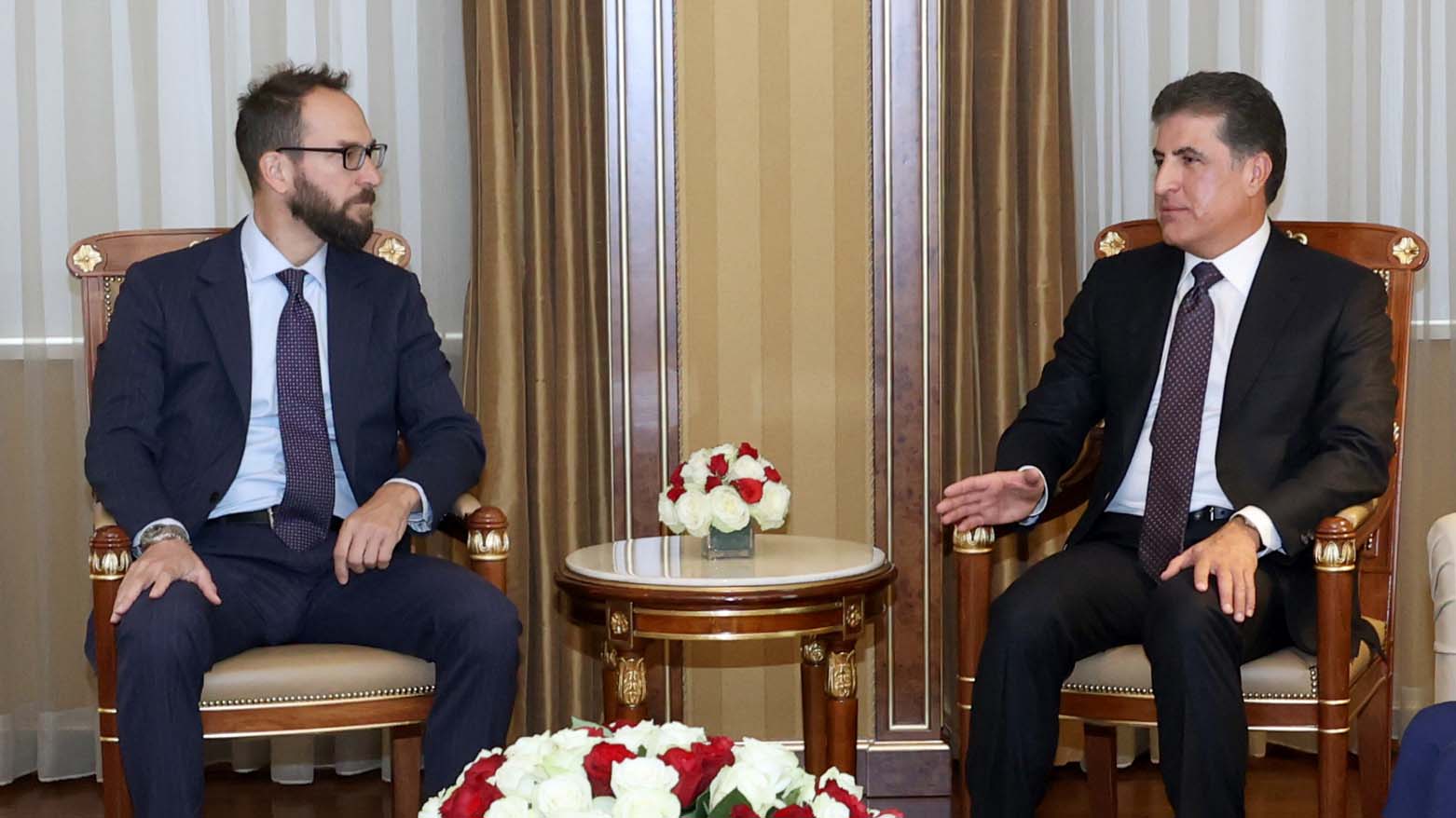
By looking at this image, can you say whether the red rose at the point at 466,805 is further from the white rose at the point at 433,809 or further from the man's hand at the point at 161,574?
the man's hand at the point at 161,574

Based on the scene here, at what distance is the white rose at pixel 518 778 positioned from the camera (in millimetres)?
1590

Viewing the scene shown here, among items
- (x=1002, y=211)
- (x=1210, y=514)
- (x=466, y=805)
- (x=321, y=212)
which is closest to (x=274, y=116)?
(x=321, y=212)

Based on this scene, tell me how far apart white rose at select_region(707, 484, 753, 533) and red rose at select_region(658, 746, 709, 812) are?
66.8 inches

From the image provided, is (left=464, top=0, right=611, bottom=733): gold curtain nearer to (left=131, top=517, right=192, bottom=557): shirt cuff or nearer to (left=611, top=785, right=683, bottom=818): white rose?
(left=131, top=517, right=192, bottom=557): shirt cuff

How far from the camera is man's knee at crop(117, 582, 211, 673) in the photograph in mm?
2857

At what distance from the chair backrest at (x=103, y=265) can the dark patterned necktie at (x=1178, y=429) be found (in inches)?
69.4

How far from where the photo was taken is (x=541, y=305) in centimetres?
416

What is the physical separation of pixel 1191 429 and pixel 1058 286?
3.56ft

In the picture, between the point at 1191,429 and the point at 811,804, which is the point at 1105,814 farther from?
the point at 811,804

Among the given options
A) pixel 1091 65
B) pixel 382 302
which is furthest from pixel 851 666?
pixel 1091 65

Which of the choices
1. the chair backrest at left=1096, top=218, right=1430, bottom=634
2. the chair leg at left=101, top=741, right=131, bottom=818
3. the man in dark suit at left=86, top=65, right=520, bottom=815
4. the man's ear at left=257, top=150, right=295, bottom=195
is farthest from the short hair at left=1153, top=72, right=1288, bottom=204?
the chair leg at left=101, top=741, right=131, bottom=818

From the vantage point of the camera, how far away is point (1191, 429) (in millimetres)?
3203

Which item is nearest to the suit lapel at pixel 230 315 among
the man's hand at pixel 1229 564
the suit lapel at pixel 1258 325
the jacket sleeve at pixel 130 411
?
the jacket sleeve at pixel 130 411

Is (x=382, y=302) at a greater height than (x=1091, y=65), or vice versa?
(x=1091, y=65)
